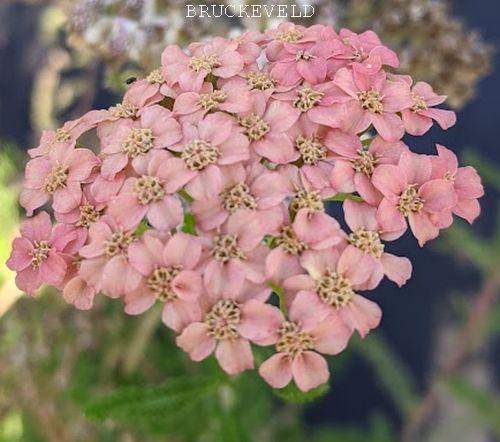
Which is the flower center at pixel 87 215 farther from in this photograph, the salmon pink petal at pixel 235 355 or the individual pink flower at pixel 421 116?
the individual pink flower at pixel 421 116

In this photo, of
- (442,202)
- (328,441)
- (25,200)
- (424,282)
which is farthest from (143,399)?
(424,282)

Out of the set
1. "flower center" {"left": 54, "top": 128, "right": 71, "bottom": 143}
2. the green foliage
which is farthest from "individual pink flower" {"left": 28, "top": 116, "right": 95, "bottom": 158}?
the green foliage

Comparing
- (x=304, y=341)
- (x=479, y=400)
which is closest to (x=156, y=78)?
(x=304, y=341)

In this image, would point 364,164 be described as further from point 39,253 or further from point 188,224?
point 39,253

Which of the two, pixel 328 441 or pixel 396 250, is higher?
pixel 396 250

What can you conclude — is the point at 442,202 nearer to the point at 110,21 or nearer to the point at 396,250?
the point at 110,21
